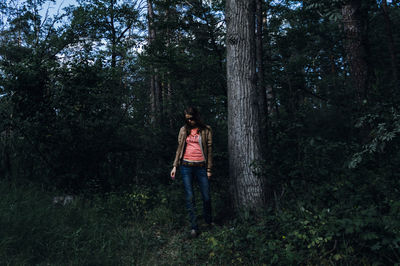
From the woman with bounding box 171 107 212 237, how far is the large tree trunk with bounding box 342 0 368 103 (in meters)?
4.23

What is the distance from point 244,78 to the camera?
5047 millimetres

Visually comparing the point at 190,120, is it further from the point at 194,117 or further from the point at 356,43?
the point at 356,43

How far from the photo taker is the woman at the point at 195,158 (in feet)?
16.5

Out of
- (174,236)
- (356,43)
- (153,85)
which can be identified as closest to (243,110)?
(174,236)

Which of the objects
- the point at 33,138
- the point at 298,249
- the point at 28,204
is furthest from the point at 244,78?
the point at 33,138

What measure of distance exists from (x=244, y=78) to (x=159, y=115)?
11.7ft

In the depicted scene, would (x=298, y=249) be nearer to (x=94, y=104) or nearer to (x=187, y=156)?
(x=187, y=156)

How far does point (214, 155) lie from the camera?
263 inches

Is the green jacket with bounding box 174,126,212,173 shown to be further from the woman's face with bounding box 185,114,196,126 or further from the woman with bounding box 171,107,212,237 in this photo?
the woman's face with bounding box 185,114,196,126

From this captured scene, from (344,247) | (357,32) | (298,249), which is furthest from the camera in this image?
(357,32)

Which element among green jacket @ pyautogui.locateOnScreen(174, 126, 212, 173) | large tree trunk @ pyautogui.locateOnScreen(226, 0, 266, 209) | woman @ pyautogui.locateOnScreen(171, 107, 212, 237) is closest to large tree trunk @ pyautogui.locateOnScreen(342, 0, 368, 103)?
large tree trunk @ pyautogui.locateOnScreen(226, 0, 266, 209)

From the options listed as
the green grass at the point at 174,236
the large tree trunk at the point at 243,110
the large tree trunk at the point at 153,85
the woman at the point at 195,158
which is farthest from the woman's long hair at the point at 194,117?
the large tree trunk at the point at 153,85

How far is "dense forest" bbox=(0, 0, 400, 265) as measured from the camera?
376 centimetres

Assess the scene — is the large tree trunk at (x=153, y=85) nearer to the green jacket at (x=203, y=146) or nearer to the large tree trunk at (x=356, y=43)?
the green jacket at (x=203, y=146)
